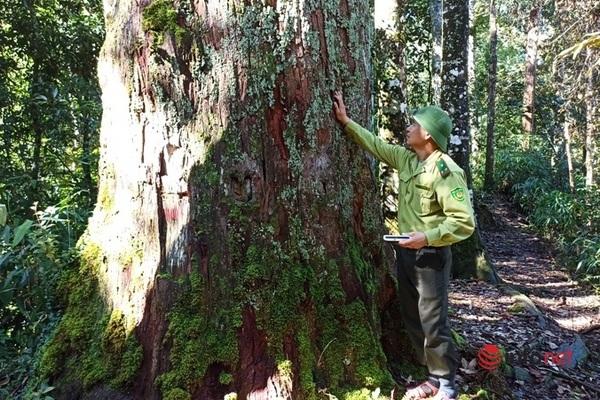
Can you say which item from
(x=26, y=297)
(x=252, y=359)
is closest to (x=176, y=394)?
(x=252, y=359)

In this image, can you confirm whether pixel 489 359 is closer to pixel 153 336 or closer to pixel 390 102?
pixel 153 336

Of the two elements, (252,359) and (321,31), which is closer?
(252,359)

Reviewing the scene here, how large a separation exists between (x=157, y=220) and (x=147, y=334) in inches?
26.0

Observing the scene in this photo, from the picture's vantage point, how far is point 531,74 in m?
20.7

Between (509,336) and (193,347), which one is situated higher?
(193,347)

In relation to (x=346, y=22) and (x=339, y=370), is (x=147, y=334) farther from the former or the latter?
(x=346, y=22)

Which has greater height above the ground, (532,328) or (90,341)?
(90,341)

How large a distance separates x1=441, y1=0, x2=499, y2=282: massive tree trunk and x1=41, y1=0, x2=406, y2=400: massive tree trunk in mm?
5549

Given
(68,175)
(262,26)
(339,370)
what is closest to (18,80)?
(68,175)

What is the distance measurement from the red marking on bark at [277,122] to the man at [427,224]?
0.40 metres

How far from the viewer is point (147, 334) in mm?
3186

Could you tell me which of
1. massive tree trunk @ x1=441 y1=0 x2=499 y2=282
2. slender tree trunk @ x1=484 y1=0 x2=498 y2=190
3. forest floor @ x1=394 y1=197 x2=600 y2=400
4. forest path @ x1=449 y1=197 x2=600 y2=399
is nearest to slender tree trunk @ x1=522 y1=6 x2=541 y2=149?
slender tree trunk @ x1=484 y1=0 x2=498 y2=190

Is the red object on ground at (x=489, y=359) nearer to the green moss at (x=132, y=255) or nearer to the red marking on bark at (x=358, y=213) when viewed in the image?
the red marking on bark at (x=358, y=213)

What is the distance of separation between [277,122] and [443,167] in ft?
3.41
